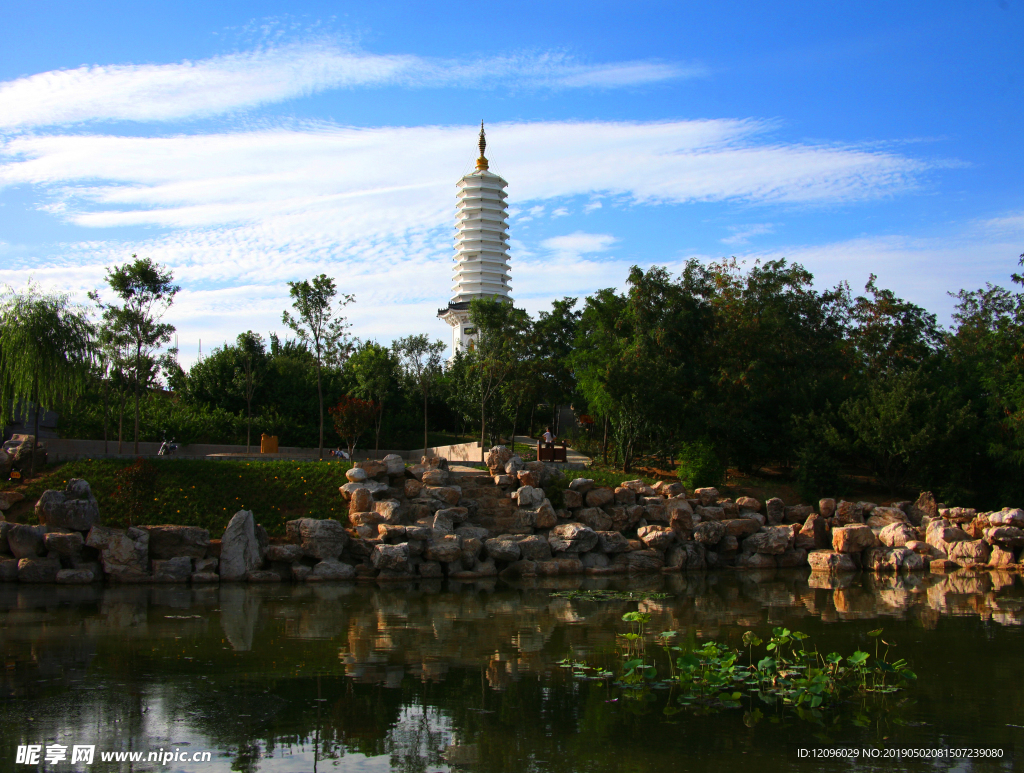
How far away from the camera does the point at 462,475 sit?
1959 centimetres

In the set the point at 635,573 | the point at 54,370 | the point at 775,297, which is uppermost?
the point at 775,297

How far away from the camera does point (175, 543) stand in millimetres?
14695

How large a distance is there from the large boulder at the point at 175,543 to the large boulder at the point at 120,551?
0.32 m

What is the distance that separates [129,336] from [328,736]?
19.5m

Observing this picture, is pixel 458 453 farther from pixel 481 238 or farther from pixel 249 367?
pixel 481 238

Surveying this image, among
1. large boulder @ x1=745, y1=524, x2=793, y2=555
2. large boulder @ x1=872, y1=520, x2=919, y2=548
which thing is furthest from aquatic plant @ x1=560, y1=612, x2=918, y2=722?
large boulder @ x1=872, y1=520, x2=919, y2=548

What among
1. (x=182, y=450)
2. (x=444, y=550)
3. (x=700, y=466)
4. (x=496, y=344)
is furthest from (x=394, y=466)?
(x=496, y=344)

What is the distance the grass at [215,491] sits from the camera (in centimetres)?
1700

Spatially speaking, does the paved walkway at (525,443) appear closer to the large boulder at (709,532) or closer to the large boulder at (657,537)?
the large boulder at (657,537)

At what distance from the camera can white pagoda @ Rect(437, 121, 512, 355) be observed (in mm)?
57625

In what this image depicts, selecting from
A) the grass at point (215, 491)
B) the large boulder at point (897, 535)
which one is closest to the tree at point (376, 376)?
the grass at point (215, 491)

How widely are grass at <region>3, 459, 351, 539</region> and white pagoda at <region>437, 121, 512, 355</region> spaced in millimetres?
37837

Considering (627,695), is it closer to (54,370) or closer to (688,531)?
(688,531)

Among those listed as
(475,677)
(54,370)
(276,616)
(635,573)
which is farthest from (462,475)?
(475,677)
